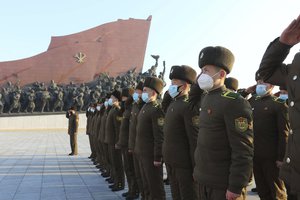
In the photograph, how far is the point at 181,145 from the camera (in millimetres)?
3209

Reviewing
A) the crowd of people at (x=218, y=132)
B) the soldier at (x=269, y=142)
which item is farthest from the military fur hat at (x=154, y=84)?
the soldier at (x=269, y=142)

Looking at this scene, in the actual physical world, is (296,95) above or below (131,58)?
below

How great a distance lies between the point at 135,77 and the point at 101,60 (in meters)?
3.32

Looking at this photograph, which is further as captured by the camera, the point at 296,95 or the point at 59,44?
the point at 59,44

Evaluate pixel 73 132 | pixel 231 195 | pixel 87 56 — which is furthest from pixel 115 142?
pixel 87 56

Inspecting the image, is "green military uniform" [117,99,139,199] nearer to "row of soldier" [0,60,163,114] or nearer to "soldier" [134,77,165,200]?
"soldier" [134,77,165,200]

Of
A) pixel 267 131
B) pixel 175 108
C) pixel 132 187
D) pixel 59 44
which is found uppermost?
pixel 59 44

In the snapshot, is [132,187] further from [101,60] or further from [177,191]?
[101,60]

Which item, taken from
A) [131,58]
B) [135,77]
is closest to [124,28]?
[131,58]

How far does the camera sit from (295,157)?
1815 millimetres

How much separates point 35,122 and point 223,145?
25374mm

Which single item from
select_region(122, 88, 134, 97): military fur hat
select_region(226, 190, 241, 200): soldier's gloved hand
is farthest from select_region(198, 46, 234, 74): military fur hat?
select_region(122, 88, 134, 97): military fur hat

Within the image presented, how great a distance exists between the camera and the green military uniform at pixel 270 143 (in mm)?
3627

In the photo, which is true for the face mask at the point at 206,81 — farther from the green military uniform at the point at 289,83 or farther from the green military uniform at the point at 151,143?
the green military uniform at the point at 151,143
